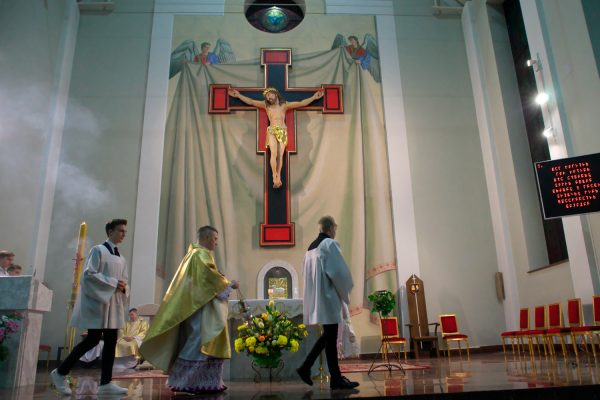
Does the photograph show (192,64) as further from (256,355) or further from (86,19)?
(256,355)

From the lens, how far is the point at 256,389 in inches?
157

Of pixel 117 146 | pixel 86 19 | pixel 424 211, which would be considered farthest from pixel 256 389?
pixel 86 19

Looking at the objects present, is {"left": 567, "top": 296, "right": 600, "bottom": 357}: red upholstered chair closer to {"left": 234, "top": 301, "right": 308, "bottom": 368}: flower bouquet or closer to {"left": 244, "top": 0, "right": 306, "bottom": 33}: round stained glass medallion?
{"left": 234, "top": 301, "right": 308, "bottom": 368}: flower bouquet

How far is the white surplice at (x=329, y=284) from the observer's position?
3.77 meters

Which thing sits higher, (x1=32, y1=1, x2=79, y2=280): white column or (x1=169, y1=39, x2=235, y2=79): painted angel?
(x1=169, y1=39, x2=235, y2=79): painted angel

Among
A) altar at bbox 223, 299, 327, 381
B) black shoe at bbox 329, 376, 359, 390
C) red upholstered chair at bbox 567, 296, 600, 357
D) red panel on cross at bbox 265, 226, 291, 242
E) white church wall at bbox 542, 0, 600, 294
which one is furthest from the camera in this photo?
red panel on cross at bbox 265, 226, 291, 242

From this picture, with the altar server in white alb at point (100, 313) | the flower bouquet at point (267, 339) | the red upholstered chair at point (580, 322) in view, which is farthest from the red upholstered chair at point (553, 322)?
the altar server in white alb at point (100, 313)

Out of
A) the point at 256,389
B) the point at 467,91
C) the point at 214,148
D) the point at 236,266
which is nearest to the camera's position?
the point at 256,389

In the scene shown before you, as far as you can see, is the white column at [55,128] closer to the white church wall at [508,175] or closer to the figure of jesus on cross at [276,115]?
the figure of jesus on cross at [276,115]

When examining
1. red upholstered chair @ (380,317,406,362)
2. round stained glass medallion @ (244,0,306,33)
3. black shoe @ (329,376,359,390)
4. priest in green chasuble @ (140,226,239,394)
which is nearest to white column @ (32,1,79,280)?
round stained glass medallion @ (244,0,306,33)

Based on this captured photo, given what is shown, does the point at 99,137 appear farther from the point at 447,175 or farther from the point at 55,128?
the point at 447,175

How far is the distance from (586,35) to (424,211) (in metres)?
3.74

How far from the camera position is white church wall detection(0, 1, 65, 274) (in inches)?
294

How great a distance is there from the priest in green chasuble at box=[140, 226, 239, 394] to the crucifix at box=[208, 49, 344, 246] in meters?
4.83
